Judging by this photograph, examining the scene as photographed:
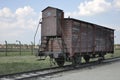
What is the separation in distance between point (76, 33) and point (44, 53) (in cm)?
277

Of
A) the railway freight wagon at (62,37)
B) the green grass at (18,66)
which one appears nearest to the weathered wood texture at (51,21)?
the railway freight wagon at (62,37)

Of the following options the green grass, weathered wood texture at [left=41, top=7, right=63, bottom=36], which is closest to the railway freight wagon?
weathered wood texture at [left=41, top=7, right=63, bottom=36]

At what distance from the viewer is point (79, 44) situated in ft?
62.3

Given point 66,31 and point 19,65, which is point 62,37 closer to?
point 66,31

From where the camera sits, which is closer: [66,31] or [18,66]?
[66,31]

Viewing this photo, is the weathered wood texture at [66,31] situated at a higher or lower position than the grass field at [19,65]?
higher

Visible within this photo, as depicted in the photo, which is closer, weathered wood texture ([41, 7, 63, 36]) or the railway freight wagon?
the railway freight wagon

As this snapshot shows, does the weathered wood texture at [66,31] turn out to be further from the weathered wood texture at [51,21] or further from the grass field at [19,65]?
the grass field at [19,65]

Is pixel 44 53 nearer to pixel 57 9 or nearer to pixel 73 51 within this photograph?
pixel 73 51

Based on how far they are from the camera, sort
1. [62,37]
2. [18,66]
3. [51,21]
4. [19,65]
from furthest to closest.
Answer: [19,65], [18,66], [51,21], [62,37]

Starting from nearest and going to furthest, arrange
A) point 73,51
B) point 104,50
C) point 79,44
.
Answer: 1. point 73,51
2. point 79,44
3. point 104,50

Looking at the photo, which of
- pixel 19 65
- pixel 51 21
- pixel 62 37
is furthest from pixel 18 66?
pixel 51 21

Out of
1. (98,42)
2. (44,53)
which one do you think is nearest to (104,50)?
(98,42)

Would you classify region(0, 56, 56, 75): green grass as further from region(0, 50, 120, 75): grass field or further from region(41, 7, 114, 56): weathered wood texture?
region(41, 7, 114, 56): weathered wood texture
